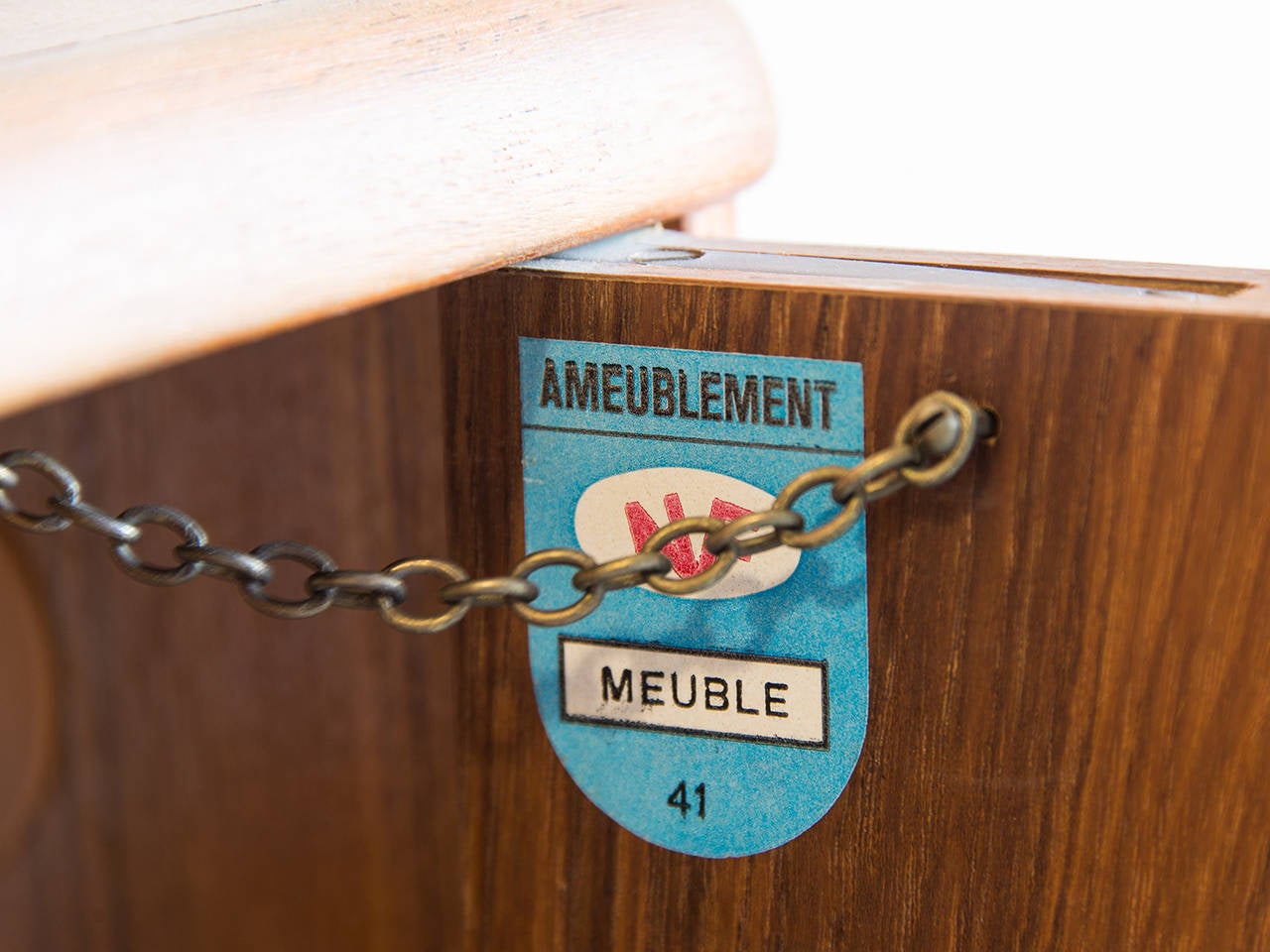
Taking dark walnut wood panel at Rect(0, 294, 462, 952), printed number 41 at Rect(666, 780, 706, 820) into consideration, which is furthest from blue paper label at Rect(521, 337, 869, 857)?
dark walnut wood panel at Rect(0, 294, 462, 952)

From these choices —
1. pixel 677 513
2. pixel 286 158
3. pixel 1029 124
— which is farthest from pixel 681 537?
pixel 1029 124

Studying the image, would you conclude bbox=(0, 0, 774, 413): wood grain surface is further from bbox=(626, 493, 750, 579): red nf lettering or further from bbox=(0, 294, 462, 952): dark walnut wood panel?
bbox=(0, 294, 462, 952): dark walnut wood panel

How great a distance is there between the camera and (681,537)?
17.3 inches

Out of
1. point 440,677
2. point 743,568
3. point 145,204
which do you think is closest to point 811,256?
point 743,568

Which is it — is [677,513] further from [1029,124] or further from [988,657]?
[1029,124]

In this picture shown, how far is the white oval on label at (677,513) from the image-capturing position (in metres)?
0.44

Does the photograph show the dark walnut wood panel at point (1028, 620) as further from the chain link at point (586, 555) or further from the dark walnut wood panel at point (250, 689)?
the dark walnut wood panel at point (250, 689)

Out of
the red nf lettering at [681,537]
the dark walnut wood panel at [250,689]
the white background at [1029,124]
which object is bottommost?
the dark walnut wood panel at [250,689]

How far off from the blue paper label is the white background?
20.2 inches

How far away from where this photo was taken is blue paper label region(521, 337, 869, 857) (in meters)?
0.43

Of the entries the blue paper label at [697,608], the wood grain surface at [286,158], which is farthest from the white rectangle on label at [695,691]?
the wood grain surface at [286,158]

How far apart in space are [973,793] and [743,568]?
97mm

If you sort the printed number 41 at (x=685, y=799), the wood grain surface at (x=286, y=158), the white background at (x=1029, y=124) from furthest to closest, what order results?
1. the white background at (x=1029, y=124)
2. the printed number 41 at (x=685, y=799)
3. the wood grain surface at (x=286, y=158)

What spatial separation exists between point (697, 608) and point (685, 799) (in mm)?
67
